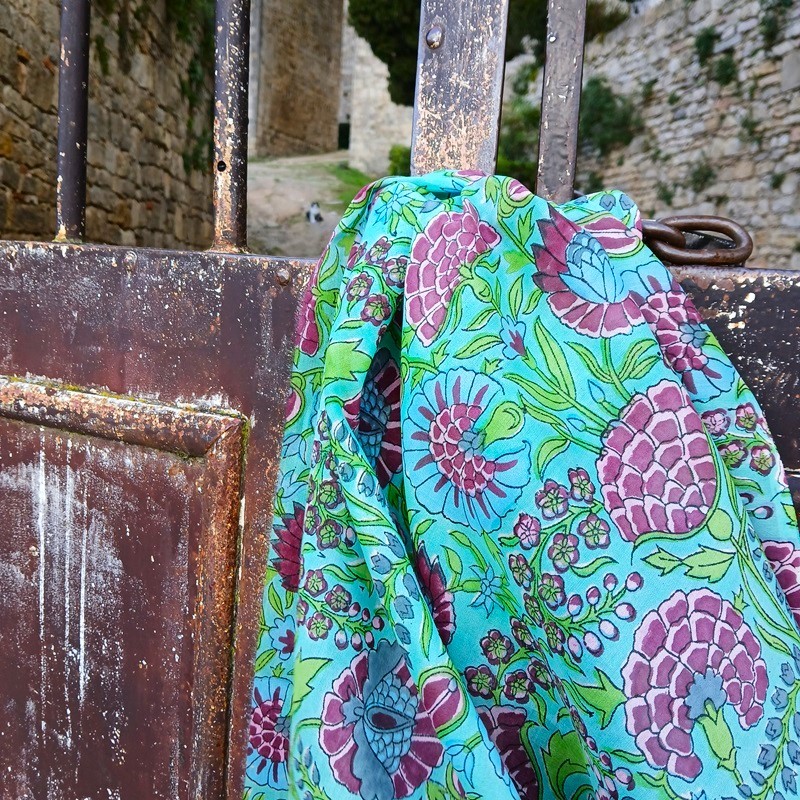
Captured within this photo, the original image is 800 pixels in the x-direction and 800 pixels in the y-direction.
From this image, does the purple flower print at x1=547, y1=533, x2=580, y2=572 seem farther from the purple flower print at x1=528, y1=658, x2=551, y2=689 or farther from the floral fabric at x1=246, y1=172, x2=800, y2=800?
the purple flower print at x1=528, y1=658, x2=551, y2=689

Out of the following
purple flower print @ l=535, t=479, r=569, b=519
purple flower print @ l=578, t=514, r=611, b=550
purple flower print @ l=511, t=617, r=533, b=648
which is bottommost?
purple flower print @ l=511, t=617, r=533, b=648

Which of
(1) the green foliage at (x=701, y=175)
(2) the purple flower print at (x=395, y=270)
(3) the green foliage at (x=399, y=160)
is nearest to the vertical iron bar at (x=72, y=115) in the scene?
(2) the purple flower print at (x=395, y=270)

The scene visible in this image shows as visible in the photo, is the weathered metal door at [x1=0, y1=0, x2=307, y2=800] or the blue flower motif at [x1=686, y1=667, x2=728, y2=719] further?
the weathered metal door at [x1=0, y1=0, x2=307, y2=800]

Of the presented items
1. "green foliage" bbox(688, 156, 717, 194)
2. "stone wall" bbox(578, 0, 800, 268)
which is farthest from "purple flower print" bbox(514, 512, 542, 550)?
"green foliage" bbox(688, 156, 717, 194)

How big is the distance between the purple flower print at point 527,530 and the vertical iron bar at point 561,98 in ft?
1.36

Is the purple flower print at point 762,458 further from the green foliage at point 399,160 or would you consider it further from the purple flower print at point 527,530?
the green foliage at point 399,160

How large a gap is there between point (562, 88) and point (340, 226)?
319mm

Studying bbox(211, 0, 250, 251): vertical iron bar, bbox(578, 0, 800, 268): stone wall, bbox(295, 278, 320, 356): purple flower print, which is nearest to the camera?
bbox(295, 278, 320, 356): purple flower print

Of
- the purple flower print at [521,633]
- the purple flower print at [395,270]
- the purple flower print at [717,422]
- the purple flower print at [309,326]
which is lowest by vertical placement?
the purple flower print at [521,633]

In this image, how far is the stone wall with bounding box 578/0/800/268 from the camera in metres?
6.54

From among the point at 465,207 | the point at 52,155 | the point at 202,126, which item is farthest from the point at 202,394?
the point at 202,126

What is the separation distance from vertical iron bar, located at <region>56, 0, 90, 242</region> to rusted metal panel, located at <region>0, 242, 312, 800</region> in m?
0.06

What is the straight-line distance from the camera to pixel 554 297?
2.11 feet

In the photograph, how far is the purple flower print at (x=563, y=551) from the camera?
584mm
